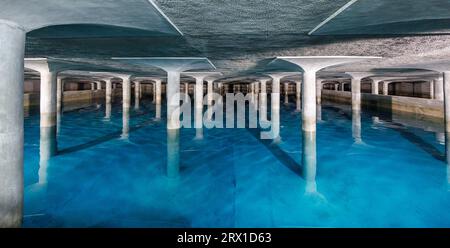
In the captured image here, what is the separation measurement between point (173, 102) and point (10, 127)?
14.5 meters

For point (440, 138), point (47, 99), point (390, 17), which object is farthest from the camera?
point (47, 99)

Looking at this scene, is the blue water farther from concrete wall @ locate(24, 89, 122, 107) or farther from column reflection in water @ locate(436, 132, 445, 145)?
concrete wall @ locate(24, 89, 122, 107)

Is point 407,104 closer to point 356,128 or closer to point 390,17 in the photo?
point 356,128

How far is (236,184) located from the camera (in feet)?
30.3

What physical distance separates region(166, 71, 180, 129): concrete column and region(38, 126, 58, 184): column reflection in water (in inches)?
267

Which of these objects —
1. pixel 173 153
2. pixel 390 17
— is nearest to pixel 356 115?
pixel 173 153

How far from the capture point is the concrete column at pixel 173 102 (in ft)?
64.1

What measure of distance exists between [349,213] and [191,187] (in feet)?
14.7

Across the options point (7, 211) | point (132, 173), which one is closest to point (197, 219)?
point (7, 211)

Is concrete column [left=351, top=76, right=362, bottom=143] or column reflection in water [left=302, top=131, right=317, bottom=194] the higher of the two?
concrete column [left=351, top=76, right=362, bottom=143]

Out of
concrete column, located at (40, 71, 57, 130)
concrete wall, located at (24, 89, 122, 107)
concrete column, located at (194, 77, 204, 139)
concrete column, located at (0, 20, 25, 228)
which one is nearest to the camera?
concrete column, located at (0, 20, 25, 228)

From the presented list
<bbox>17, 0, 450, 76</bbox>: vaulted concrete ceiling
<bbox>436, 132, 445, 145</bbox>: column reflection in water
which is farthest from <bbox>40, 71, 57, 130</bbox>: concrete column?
<bbox>436, 132, 445, 145</bbox>: column reflection in water

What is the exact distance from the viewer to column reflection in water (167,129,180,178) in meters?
10.6

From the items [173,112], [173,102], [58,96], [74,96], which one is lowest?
[173,112]
